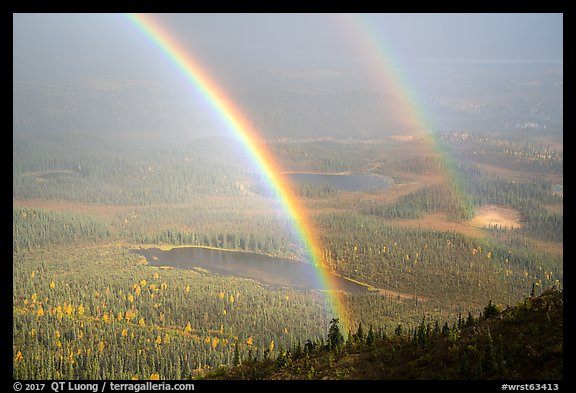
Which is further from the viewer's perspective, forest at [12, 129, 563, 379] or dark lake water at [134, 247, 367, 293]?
dark lake water at [134, 247, 367, 293]

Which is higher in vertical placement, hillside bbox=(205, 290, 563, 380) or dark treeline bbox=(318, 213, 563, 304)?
dark treeline bbox=(318, 213, 563, 304)

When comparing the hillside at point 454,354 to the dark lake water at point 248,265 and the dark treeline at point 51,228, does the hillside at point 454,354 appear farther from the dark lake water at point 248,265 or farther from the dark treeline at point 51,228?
the dark treeline at point 51,228

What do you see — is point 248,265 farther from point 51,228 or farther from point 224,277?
point 51,228

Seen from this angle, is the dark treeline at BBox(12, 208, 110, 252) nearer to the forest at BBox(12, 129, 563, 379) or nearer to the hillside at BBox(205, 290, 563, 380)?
the forest at BBox(12, 129, 563, 379)

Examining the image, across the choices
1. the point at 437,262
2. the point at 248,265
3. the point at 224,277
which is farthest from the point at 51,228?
the point at 437,262

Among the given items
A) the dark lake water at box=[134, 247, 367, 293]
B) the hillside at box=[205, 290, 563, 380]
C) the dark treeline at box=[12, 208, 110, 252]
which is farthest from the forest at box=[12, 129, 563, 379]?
the hillside at box=[205, 290, 563, 380]

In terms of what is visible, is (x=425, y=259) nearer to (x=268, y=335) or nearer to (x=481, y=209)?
(x=268, y=335)
